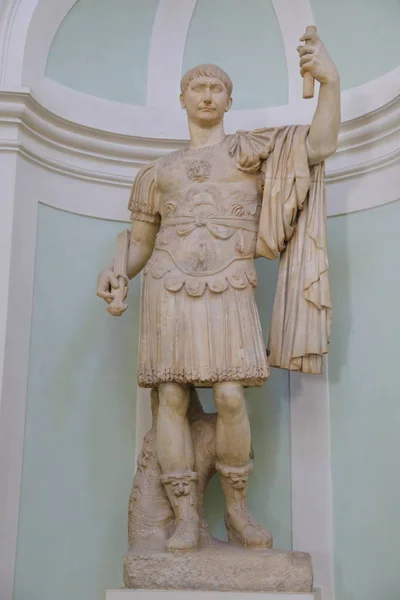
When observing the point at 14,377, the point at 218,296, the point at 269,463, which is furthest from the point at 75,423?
the point at 218,296

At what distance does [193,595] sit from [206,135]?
5.62 feet

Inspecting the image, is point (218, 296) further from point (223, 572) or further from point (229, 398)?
point (223, 572)

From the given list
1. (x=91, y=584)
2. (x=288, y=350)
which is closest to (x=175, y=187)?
(x=288, y=350)

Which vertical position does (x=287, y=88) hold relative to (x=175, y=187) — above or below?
above

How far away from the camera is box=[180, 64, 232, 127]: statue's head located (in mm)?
3516

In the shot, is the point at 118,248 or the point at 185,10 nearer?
the point at 118,248

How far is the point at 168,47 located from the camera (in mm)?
4426

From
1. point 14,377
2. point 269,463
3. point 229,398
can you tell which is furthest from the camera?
point 269,463

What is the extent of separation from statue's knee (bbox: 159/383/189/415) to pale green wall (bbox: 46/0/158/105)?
1.66 metres

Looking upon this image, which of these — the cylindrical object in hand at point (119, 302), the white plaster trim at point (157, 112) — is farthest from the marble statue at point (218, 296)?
the white plaster trim at point (157, 112)

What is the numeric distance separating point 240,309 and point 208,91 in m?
0.88

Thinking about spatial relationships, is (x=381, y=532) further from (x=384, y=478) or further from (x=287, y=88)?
(x=287, y=88)

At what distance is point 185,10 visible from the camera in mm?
4426

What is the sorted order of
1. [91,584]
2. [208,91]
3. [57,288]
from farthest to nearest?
[57,288] → [91,584] → [208,91]
